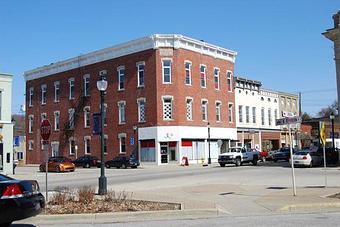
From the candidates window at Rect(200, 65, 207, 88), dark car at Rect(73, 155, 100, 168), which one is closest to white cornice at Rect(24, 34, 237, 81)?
window at Rect(200, 65, 207, 88)

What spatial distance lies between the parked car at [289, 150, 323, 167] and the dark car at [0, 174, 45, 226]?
31.2 metres

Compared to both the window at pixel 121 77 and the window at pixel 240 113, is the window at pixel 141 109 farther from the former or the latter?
the window at pixel 240 113

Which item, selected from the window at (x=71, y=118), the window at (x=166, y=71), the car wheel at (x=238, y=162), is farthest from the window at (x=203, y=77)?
the window at (x=71, y=118)

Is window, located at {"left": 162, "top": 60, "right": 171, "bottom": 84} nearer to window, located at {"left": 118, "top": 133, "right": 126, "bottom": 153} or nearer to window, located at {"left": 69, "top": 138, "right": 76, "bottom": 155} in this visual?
window, located at {"left": 118, "top": 133, "right": 126, "bottom": 153}

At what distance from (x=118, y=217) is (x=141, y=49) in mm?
42806

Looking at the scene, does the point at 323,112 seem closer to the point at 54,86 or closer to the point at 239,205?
the point at 54,86

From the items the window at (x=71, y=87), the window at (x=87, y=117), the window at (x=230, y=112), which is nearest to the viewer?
the window at (x=87, y=117)

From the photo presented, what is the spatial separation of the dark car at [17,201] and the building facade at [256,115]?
181 feet

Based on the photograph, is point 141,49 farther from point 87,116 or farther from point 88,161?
point 88,161

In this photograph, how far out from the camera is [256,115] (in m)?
69.5

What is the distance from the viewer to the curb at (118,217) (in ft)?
39.0

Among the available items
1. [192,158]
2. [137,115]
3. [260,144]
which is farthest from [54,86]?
[260,144]

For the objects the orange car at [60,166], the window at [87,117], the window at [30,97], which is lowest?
the orange car at [60,166]

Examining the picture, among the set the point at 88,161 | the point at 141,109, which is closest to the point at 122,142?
the point at 88,161
